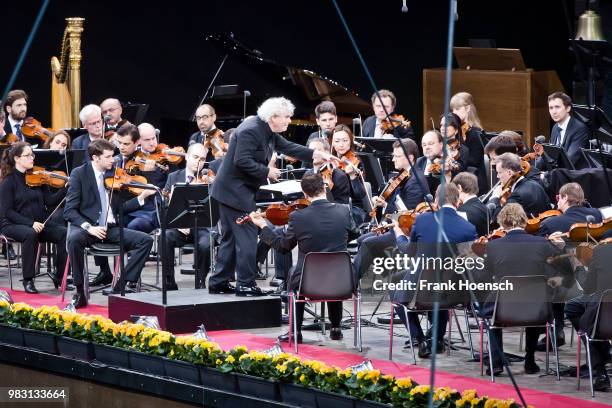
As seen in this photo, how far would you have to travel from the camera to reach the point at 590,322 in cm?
622

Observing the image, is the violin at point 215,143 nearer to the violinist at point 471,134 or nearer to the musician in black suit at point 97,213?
the musician in black suit at point 97,213

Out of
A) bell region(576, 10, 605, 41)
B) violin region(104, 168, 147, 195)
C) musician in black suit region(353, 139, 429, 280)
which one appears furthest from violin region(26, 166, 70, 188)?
bell region(576, 10, 605, 41)

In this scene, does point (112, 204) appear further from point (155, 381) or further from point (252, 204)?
point (155, 381)

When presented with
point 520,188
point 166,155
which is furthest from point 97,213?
point 520,188

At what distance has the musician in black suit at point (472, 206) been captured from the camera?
300 inches

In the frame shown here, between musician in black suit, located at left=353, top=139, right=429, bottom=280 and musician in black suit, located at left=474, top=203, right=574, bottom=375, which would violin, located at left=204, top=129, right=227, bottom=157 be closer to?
musician in black suit, located at left=353, top=139, right=429, bottom=280

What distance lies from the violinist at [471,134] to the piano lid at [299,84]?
3386mm

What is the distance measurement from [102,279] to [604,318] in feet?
16.2

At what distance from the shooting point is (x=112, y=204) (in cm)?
916

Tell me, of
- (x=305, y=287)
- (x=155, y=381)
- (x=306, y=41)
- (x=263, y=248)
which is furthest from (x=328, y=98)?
(x=155, y=381)

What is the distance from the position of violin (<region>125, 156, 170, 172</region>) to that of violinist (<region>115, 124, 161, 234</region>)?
0.02m

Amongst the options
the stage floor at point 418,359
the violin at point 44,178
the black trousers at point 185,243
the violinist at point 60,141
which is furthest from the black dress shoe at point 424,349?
the violinist at point 60,141

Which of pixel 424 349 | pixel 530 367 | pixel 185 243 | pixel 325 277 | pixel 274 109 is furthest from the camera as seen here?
pixel 185 243

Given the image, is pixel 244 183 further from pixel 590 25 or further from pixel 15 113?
pixel 590 25
